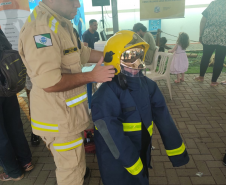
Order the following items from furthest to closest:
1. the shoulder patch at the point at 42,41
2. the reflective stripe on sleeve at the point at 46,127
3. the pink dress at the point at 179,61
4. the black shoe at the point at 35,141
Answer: the pink dress at the point at 179,61
the black shoe at the point at 35,141
the reflective stripe on sleeve at the point at 46,127
the shoulder patch at the point at 42,41

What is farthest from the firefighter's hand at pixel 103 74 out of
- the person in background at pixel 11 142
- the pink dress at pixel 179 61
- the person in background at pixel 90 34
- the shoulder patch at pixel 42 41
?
the person in background at pixel 90 34

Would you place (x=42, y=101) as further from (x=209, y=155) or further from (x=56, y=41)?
(x=209, y=155)

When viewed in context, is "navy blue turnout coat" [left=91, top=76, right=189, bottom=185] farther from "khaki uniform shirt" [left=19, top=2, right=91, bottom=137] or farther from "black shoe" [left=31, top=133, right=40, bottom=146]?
"black shoe" [left=31, top=133, right=40, bottom=146]

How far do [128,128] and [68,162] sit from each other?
591 mm

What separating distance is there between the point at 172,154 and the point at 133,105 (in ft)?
2.35

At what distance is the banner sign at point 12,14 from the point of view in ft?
10.5

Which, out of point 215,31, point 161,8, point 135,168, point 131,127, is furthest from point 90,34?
point 135,168

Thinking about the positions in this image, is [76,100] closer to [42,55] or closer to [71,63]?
[71,63]

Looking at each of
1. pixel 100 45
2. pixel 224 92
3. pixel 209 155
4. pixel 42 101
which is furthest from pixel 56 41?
pixel 224 92

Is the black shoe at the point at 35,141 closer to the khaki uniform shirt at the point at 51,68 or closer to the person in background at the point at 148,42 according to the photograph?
the khaki uniform shirt at the point at 51,68

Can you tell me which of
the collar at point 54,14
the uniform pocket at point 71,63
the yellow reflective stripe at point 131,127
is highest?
the collar at point 54,14

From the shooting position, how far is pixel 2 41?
1805 millimetres

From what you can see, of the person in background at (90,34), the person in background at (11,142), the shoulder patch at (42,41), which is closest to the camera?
the shoulder patch at (42,41)

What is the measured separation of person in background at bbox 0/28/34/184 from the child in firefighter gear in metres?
1.08
